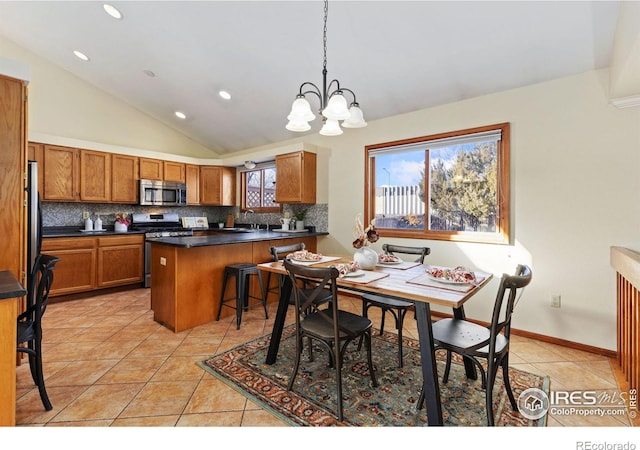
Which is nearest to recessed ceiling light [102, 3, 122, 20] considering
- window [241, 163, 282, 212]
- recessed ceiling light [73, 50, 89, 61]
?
recessed ceiling light [73, 50, 89, 61]

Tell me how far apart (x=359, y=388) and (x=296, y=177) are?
10.0ft

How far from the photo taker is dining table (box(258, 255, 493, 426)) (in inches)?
61.3

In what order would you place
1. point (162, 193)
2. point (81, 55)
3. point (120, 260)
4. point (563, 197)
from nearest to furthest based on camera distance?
point (563, 197)
point (81, 55)
point (120, 260)
point (162, 193)

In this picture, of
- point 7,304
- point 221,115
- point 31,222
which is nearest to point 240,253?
point 31,222

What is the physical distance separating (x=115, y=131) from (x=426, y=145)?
16.2 ft

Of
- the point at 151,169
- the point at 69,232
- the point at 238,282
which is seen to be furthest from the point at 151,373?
the point at 151,169

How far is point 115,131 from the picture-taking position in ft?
16.2

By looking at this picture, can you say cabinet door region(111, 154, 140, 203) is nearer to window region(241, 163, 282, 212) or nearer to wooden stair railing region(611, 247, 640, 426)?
window region(241, 163, 282, 212)

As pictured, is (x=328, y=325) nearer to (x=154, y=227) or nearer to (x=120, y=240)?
(x=120, y=240)

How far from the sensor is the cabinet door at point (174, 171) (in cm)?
517

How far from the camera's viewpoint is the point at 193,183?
18.2 ft

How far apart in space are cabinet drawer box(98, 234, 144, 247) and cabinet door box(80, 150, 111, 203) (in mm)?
719

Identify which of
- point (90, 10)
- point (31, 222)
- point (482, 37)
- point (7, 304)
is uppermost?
point (90, 10)

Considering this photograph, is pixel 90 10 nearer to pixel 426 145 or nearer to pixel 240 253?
pixel 240 253
